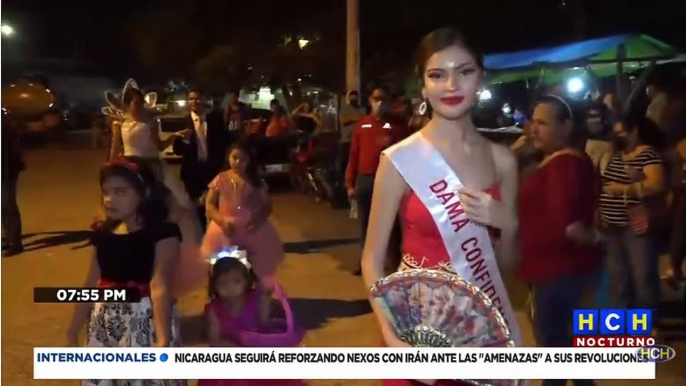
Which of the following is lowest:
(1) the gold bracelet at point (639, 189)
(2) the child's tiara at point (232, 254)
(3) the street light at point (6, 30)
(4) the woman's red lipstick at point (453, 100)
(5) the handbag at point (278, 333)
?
(5) the handbag at point (278, 333)

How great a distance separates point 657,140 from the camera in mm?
2002

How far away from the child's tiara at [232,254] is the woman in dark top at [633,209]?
77cm

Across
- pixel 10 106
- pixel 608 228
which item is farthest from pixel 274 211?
pixel 608 228

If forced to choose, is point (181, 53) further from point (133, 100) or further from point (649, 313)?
point (649, 313)

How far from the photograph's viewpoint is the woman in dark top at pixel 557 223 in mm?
1896

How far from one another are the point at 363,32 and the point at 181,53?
37cm

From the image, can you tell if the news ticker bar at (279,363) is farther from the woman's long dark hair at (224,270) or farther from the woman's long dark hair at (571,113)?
the woman's long dark hair at (571,113)

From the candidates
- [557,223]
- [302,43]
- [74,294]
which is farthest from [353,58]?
[74,294]

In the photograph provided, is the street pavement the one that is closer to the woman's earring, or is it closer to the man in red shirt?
the man in red shirt

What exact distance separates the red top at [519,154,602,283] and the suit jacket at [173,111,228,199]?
0.62 m

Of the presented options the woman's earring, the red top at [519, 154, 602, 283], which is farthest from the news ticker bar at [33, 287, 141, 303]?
the red top at [519, 154, 602, 283]

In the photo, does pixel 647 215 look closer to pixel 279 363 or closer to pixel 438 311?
pixel 438 311

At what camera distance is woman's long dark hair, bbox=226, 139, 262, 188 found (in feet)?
6.19

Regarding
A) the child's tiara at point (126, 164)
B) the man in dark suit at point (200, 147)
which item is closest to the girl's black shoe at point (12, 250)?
the child's tiara at point (126, 164)
